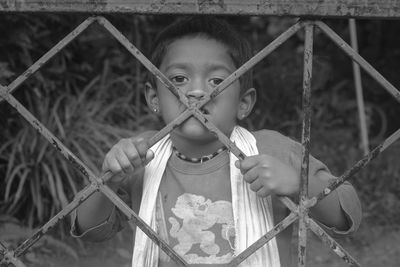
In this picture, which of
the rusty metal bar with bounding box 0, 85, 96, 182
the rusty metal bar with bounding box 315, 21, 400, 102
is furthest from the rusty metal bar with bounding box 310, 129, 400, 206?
the rusty metal bar with bounding box 0, 85, 96, 182

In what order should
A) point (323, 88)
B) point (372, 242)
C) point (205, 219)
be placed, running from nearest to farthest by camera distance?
point (205, 219)
point (372, 242)
point (323, 88)

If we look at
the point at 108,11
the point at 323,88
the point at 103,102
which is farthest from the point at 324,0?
the point at 323,88

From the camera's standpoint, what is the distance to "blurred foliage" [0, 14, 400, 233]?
384 centimetres

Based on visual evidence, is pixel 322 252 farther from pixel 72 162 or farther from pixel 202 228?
pixel 72 162

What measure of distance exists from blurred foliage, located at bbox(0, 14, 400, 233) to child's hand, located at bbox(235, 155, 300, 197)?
1.67 m

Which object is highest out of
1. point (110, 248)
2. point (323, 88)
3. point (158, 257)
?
point (323, 88)

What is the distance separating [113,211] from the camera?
183cm

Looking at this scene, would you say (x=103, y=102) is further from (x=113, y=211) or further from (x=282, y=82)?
(x=113, y=211)

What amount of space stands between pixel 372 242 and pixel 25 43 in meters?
2.52

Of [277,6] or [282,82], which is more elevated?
[282,82]

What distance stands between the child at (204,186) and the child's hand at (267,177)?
0.53 ft

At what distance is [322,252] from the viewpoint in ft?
13.2

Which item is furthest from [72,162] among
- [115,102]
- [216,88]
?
[115,102]

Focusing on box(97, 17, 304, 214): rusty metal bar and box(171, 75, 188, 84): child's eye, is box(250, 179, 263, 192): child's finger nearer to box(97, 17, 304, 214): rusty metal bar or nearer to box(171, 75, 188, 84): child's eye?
box(97, 17, 304, 214): rusty metal bar
